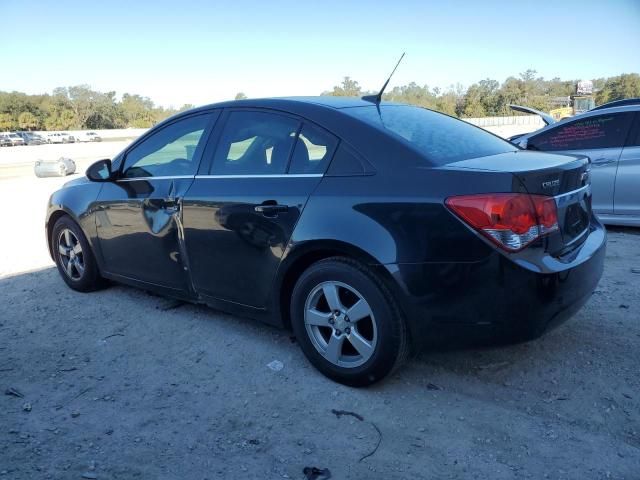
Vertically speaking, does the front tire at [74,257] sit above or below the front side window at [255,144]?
below

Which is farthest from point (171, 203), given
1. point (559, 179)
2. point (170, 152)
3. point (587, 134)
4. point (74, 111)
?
point (74, 111)

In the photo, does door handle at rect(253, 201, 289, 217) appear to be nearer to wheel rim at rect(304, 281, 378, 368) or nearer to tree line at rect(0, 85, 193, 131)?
wheel rim at rect(304, 281, 378, 368)

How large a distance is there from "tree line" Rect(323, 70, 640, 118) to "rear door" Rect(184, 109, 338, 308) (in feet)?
186

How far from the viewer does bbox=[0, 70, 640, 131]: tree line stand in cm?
6794

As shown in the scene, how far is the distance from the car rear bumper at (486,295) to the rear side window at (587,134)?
4.42 m

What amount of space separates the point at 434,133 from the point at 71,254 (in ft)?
11.3

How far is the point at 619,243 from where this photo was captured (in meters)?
5.76

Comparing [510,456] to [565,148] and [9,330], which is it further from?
[565,148]

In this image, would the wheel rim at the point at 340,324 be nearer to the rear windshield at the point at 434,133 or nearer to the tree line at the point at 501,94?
the rear windshield at the point at 434,133

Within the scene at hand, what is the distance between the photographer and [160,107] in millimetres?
113625

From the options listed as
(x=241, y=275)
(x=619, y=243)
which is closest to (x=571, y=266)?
(x=241, y=275)

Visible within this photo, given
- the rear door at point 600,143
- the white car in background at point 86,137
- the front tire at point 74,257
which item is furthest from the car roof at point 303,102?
the white car in background at point 86,137

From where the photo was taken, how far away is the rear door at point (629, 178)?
606cm

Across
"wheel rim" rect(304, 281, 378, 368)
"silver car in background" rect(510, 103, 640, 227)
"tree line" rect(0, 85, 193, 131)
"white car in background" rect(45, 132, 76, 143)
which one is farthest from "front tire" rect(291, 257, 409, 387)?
"tree line" rect(0, 85, 193, 131)
